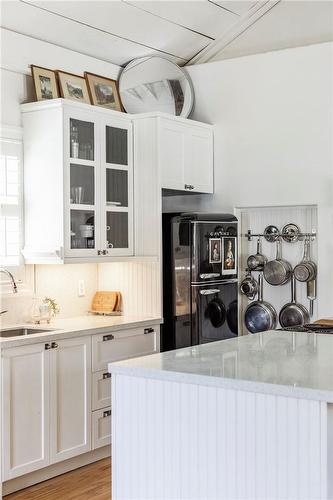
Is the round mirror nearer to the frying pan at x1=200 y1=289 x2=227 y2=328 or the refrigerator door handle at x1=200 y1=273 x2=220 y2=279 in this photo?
the refrigerator door handle at x1=200 y1=273 x2=220 y2=279

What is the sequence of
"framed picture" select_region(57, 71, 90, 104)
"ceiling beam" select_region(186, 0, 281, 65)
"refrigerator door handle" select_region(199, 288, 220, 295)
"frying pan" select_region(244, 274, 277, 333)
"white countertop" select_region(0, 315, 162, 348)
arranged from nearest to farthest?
"white countertop" select_region(0, 315, 162, 348) → "framed picture" select_region(57, 71, 90, 104) → "ceiling beam" select_region(186, 0, 281, 65) → "refrigerator door handle" select_region(199, 288, 220, 295) → "frying pan" select_region(244, 274, 277, 333)

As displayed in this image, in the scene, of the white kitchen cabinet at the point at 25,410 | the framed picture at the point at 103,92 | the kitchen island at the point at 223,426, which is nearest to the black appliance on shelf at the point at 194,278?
the framed picture at the point at 103,92

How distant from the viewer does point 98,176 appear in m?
4.85

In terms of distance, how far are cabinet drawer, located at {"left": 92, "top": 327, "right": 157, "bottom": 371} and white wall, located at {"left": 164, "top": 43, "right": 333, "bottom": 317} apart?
1242 mm

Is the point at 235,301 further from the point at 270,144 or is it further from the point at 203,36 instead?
the point at 203,36

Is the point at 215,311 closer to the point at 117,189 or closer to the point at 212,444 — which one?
the point at 117,189

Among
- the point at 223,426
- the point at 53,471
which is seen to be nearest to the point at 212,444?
the point at 223,426

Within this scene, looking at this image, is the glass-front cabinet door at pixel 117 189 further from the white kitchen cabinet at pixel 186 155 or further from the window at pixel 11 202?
the window at pixel 11 202

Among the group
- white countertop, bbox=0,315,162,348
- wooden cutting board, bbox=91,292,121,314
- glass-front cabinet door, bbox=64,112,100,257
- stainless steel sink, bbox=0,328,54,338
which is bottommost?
stainless steel sink, bbox=0,328,54,338

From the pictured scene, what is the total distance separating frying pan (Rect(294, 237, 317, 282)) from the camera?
5.20 m

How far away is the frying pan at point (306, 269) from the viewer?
205 inches

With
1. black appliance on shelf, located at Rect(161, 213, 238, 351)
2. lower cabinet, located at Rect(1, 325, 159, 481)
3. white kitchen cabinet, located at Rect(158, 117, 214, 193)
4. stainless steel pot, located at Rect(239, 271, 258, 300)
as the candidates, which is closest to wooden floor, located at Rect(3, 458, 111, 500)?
lower cabinet, located at Rect(1, 325, 159, 481)

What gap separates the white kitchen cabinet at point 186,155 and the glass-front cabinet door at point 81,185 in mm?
556

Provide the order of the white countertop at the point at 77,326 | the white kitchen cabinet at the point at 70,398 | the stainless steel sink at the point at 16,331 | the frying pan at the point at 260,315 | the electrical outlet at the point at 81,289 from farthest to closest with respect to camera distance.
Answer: the frying pan at the point at 260,315, the electrical outlet at the point at 81,289, the stainless steel sink at the point at 16,331, the white kitchen cabinet at the point at 70,398, the white countertop at the point at 77,326
